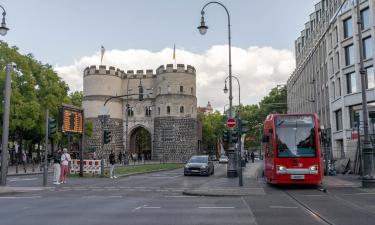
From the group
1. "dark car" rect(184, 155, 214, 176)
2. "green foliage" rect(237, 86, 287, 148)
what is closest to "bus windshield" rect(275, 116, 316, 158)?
"dark car" rect(184, 155, 214, 176)

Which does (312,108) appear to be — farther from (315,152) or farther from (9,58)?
(315,152)

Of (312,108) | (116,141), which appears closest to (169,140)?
(116,141)

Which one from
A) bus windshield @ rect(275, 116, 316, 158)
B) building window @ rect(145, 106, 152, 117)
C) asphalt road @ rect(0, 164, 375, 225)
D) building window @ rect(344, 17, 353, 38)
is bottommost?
asphalt road @ rect(0, 164, 375, 225)

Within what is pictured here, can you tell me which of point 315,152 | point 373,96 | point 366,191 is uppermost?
point 373,96

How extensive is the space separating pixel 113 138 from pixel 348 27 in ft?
165

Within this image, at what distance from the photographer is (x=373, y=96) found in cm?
3953

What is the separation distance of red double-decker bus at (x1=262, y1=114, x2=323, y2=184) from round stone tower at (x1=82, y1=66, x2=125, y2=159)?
208 feet

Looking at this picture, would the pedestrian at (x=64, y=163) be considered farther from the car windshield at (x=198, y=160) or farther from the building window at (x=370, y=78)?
the building window at (x=370, y=78)

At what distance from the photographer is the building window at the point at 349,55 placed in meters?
43.5

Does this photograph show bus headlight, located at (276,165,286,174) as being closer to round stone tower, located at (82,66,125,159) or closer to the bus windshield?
the bus windshield

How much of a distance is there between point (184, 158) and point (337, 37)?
39403 mm

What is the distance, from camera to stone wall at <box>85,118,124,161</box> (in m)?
80.3

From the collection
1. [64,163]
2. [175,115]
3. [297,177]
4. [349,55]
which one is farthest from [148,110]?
[297,177]

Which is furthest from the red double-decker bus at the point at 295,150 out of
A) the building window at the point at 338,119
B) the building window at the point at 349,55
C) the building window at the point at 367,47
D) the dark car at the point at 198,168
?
the building window at the point at 338,119
